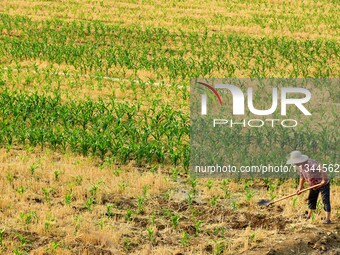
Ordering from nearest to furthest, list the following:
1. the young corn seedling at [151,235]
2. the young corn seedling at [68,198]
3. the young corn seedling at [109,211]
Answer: the young corn seedling at [151,235], the young corn seedling at [109,211], the young corn seedling at [68,198]

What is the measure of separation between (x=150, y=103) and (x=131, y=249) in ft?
28.3

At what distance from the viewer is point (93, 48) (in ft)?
86.2

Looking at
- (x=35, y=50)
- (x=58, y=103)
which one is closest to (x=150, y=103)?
(x=58, y=103)

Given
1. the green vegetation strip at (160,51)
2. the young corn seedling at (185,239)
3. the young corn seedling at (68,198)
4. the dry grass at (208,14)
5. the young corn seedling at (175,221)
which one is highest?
the dry grass at (208,14)

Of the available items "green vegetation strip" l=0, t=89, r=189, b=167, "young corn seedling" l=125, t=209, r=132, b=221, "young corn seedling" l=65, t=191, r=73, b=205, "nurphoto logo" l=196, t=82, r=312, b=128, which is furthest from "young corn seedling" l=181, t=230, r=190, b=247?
"nurphoto logo" l=196, t=82, r=312, b=128

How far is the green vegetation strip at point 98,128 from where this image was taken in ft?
47.0

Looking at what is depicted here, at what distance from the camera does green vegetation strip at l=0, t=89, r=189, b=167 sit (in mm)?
14336

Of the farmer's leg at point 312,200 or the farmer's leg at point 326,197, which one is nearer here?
the farmer's leg at point 326,197

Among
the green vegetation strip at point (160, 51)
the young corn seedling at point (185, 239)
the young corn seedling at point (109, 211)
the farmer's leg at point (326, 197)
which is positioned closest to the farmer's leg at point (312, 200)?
the farmer's leg at point (326, 197)

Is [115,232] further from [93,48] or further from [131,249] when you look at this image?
[93,48]

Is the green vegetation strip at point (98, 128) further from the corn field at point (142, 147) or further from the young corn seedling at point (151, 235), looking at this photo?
the young corn seedling at point (151, 235)

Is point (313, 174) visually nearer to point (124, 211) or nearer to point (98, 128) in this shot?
point (124, 211)

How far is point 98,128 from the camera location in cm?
1555

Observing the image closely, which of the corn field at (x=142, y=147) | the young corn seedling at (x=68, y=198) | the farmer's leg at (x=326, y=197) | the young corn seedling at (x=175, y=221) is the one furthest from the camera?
the young corn seedling at (x=68, y=198)
